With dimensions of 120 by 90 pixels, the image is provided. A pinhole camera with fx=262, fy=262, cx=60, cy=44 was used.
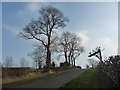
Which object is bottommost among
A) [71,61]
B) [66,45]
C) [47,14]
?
[71,61]

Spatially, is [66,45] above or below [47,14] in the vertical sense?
below

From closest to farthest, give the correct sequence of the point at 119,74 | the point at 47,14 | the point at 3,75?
the point at 119,74
the point at 3,75
the point at 47,14

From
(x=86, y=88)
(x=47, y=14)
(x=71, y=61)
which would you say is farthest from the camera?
(x=71, y=61)

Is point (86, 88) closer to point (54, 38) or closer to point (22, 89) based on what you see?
point (22, 89)

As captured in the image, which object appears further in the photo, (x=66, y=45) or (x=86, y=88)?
(x=66, y=45)

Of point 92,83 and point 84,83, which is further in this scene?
point 84,83

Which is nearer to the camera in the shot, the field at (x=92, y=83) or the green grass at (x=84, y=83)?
the field at (x=92, y=83)

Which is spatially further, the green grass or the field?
the green grass

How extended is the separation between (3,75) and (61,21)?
24.1m

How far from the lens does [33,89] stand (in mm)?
18156

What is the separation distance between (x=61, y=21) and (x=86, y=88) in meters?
34.3

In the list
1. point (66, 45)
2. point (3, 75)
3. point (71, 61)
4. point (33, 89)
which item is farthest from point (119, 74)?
point (71, 61)

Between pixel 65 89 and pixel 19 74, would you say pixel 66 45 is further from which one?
pixel 65 89

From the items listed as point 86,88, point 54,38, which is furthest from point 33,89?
point 54,38
